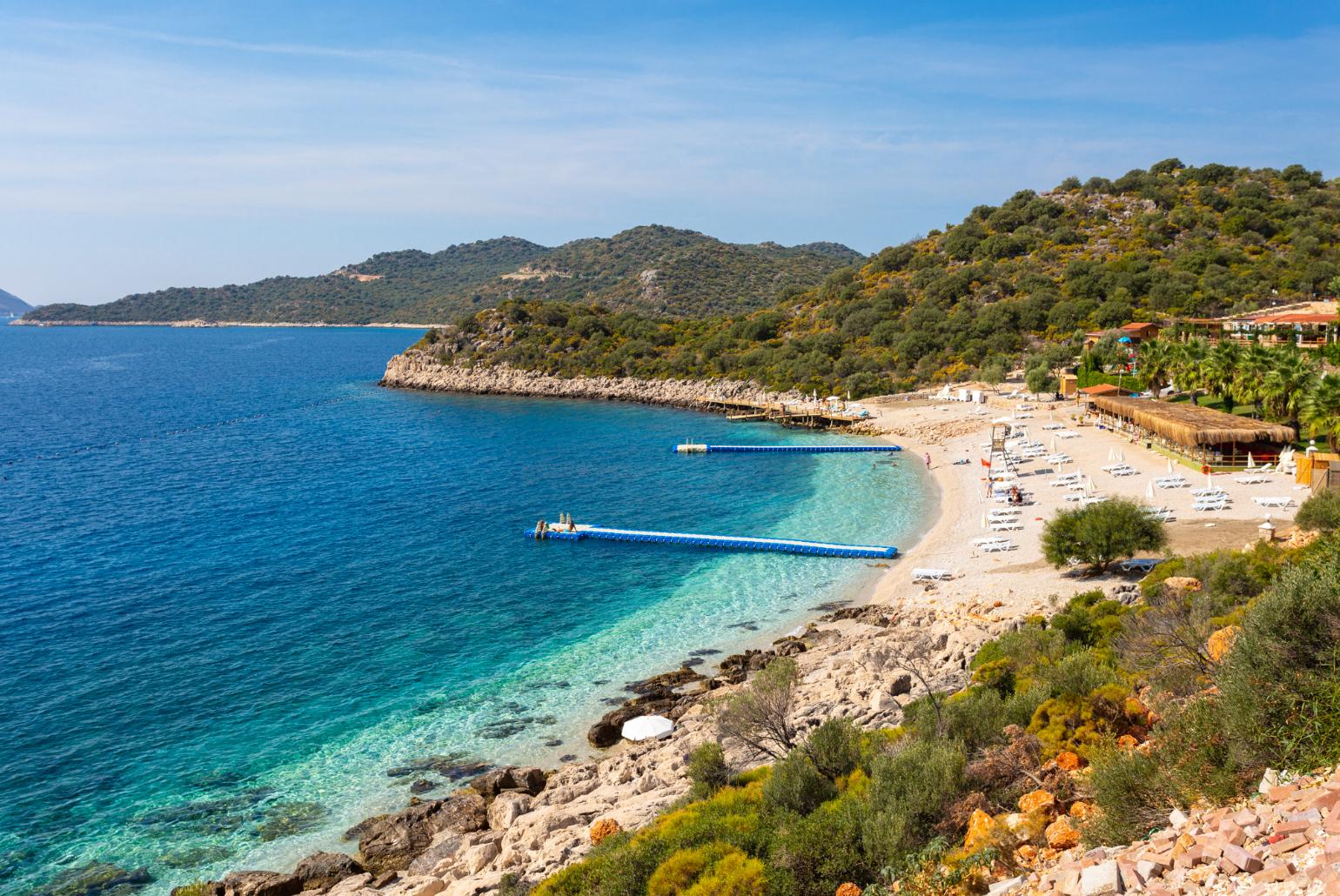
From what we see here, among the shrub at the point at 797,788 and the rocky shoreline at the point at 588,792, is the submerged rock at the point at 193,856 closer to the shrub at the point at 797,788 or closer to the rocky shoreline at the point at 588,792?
the rocky shoreline at the point at 588,792

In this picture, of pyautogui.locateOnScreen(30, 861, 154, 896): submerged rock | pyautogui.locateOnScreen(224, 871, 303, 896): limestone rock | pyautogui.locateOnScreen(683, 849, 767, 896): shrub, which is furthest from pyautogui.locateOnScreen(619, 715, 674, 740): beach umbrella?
pyautogui.locateOnScreen(30, 861, 154, 896): submerged rock

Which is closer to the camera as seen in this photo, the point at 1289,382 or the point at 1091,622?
the point at 1091,622

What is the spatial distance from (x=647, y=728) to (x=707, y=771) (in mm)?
5371

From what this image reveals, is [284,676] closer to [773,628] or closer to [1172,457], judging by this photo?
[773,628]

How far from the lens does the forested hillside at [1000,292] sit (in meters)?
80.1

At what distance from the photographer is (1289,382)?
1560 inches

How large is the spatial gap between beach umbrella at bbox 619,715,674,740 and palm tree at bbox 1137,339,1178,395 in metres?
45.7

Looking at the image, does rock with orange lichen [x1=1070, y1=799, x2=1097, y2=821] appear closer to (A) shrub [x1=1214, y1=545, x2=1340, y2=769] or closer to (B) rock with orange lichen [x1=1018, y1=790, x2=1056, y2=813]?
(B) rock with orange lichen [x1=1018, y1=790, x2=1056, y2=813]

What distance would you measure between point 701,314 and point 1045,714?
140487mm

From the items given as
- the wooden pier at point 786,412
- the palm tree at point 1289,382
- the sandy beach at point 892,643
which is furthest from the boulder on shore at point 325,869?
the wooden pier at point 786,412

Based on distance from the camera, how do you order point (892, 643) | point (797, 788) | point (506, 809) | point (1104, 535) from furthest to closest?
1. point (1104, 535)
2. point (892, 643)
3. point (506, 809)
4. point (797, 788)

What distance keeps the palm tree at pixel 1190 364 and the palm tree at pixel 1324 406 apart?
13387 mm

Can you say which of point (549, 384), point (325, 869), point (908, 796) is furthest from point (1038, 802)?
point (549, 384)

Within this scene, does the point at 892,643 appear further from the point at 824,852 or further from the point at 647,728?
the point at 824,852
